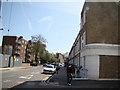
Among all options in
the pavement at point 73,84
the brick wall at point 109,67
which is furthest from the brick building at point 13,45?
the pavement at point 73,84

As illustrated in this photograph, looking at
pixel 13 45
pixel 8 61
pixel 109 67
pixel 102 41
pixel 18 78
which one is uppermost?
pixel 13 45

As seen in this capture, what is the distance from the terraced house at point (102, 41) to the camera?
1819cm

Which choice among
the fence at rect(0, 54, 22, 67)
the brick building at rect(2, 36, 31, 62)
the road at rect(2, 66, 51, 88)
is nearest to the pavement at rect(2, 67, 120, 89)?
the road at rect(2, 66, 51, 88)

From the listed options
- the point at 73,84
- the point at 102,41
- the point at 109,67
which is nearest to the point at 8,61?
the point at 102,41

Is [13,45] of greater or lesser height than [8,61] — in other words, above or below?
above

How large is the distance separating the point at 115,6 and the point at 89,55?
5913mm

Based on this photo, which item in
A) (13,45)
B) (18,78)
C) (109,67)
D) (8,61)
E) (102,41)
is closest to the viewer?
(18,78)

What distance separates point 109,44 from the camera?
61.0ft

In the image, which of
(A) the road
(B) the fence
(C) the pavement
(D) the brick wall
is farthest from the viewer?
(B) the fence

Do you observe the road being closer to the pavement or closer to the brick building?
the pavement

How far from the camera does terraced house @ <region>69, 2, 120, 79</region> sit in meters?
18.2

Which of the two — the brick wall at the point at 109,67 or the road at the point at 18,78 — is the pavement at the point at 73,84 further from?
the brick wall at the point at 109,67

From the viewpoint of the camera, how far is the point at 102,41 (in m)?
18.8

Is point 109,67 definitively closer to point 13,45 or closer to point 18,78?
point 18,78
